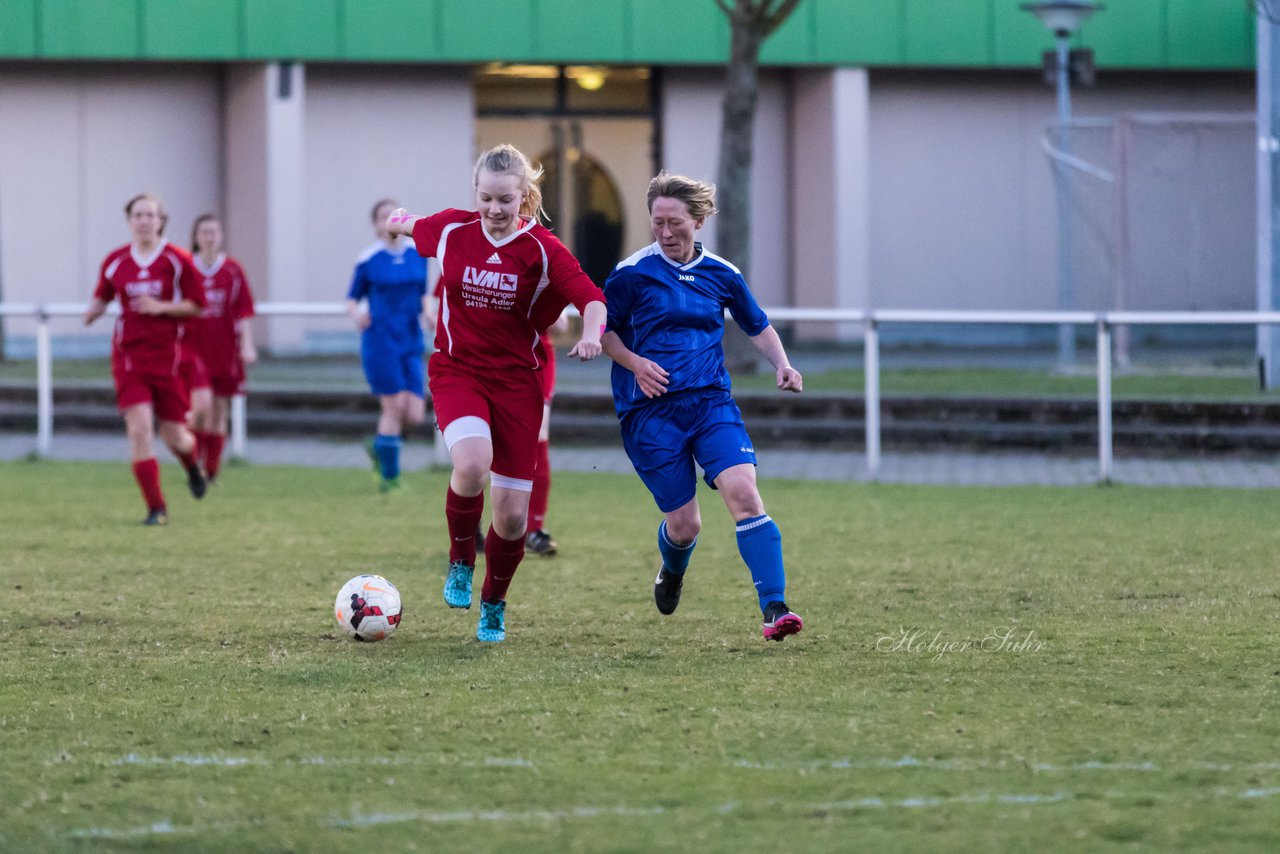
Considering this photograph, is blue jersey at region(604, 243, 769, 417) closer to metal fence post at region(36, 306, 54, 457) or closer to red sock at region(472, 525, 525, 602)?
red sock at region(472, 525, 525, 602)

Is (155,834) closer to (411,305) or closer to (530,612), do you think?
(530,612)

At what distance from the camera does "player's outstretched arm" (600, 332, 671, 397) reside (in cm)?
677

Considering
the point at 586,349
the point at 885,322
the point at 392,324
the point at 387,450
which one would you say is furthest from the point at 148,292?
the point at 586,349

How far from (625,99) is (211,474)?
12071mm

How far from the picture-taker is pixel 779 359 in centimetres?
715

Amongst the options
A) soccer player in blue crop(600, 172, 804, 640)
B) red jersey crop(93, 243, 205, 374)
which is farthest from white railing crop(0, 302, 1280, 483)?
soccer player in blue crop(600, 172, 804, 640)

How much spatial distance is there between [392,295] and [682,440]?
5.70m

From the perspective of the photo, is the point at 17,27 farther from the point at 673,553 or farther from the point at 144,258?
the point at 673,553

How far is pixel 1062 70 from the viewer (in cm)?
1947

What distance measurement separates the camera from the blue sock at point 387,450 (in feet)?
41.1

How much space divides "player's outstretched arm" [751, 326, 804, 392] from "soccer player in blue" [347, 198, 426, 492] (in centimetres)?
536

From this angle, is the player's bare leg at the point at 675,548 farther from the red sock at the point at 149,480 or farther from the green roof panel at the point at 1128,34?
the green roof panel at the point at 1128,34

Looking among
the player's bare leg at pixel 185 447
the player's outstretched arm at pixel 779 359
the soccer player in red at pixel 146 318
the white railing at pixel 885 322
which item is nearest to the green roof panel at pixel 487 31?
the white railing at pixel 885 322

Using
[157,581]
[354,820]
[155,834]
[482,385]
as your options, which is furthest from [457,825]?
[157,581]
